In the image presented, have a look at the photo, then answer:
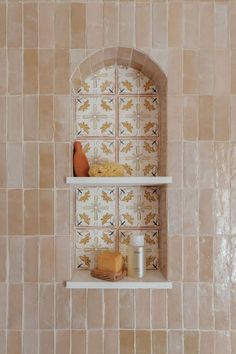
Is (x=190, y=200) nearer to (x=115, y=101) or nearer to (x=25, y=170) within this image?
(x=115, y=101)

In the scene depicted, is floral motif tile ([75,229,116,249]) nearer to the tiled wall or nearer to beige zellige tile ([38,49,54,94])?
the tiled wall

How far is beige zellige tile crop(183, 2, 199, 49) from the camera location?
1272mm

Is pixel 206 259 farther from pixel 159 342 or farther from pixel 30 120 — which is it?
pixel 30 120

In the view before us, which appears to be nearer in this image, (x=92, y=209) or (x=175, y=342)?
(x=175, y=342)

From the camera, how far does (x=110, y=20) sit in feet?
4.17

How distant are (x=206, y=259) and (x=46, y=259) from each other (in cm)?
56

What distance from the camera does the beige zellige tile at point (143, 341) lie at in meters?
1.27

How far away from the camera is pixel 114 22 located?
127 centimetres

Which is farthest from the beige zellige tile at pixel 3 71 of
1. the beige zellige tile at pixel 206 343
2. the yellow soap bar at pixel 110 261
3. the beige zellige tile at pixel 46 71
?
the beige zellige tile at pixel 206 343

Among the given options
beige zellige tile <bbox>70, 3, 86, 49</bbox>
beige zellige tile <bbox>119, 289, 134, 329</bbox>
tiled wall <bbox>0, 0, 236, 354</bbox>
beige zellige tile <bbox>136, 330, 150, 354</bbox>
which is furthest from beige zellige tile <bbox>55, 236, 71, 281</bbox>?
beige zellige tile <bbox>70, 3, 86, 49</bbox>

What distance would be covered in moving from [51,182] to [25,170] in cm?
10

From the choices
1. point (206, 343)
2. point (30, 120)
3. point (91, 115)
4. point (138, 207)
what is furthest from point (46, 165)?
point (206, 343)

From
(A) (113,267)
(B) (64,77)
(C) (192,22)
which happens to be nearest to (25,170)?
(B) (64,77)

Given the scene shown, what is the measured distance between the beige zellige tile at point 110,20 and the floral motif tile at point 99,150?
1.23 ft
